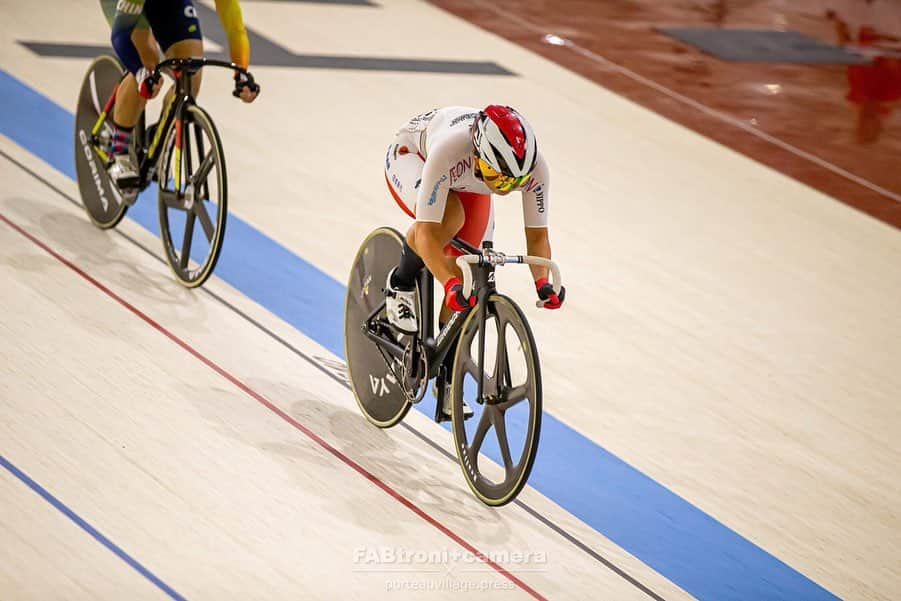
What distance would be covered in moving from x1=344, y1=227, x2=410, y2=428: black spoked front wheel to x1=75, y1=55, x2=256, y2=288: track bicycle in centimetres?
73

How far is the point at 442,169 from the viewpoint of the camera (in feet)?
11.8

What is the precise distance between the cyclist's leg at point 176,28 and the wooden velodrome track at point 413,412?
81 cm

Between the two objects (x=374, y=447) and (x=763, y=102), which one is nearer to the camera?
(x=374, y=447)

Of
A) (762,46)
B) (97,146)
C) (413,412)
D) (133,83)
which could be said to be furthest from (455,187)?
(762,46)

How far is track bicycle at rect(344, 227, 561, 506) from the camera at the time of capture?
11.7 ft

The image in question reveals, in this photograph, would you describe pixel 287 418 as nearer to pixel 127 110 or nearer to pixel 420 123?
pixel 420 123

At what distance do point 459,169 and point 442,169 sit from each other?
0.19 feet

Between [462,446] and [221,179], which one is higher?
[221,179]

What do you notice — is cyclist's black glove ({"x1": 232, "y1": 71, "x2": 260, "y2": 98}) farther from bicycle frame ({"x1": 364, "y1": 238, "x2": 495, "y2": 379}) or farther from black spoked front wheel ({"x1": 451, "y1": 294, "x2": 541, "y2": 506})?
black spoked front wheel ({"x1": 451, "y1": 294, "x2": 541, "y2": 506})

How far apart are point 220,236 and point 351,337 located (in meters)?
0.78

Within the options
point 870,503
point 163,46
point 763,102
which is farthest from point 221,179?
point 763,102

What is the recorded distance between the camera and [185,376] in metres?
4.34

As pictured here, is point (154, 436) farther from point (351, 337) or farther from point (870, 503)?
point (870, 503)

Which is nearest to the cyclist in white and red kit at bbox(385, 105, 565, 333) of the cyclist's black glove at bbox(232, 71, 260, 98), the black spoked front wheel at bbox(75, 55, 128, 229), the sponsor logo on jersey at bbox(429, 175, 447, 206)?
the sponsor logo on jersey at bbox(429, 175, 447, 206)
